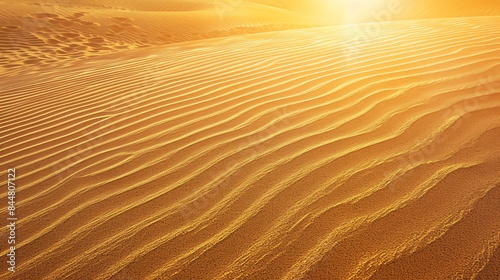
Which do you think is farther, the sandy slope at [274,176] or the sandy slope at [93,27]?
the sandy slope at [93,27]

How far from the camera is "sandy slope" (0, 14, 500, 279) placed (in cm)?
138

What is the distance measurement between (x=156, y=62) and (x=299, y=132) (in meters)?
3.62

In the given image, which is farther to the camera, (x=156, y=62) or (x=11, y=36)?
(x=11, y=36)

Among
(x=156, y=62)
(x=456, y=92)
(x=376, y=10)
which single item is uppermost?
(x=376, y=10)

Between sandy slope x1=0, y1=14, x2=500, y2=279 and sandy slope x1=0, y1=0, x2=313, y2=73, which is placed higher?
sandy slope x1=0, y1=14, x2=500, y2=279

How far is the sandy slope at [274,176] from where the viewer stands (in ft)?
4.54

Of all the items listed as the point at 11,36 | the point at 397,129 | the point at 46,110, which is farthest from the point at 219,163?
the point at 11,36

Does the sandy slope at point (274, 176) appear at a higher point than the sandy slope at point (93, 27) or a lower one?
higher

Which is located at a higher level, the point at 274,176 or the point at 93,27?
the point at 274,176

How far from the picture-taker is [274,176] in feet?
6.10

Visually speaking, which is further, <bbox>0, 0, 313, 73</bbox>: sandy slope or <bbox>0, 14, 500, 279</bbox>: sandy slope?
<bbox>0, 0, 313, 73</bbox>: sandy slope

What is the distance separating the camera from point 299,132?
7.56 feet

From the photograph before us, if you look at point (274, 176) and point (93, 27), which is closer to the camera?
point (274, 176)

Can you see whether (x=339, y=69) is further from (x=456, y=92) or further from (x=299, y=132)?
(x=299, y=132)
